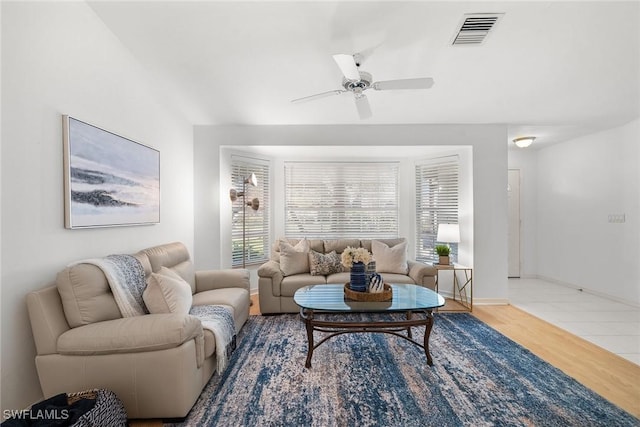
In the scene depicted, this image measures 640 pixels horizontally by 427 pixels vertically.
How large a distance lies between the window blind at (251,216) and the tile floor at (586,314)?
157 inches

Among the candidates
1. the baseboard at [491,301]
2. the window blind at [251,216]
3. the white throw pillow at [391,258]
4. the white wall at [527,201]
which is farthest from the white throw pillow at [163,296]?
the white wall at [527,201]

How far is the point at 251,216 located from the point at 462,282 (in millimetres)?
3444

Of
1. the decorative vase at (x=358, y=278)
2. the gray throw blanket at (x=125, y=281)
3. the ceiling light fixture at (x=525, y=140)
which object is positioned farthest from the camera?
the ceiling light fixture at (x=525, y=140)

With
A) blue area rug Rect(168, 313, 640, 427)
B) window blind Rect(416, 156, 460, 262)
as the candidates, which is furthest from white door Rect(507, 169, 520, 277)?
blue area rug Rect(168, 313, 640, 427)

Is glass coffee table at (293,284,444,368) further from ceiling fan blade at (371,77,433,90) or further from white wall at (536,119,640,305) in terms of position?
white wall at (536,119,640,305)

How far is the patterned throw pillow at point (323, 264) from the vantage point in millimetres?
4004

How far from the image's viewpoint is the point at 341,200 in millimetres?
5148

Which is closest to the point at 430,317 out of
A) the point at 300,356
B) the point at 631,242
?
the point at 300,356

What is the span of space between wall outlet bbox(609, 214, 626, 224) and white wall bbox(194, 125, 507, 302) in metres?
1.79

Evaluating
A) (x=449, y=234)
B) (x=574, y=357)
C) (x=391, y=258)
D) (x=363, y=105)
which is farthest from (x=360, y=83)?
(x=574, y=357)

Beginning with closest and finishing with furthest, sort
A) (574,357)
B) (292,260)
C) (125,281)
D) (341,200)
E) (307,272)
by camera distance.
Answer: (125,281) → (574,357) → (292,260) → (307,272) → (341,200)

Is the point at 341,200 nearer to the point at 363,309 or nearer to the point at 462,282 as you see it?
the point at 462,282

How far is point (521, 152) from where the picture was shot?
5707 mm

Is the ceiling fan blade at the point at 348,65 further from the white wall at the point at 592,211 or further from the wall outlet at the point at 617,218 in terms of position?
the wall outlet at the point at 617,218
